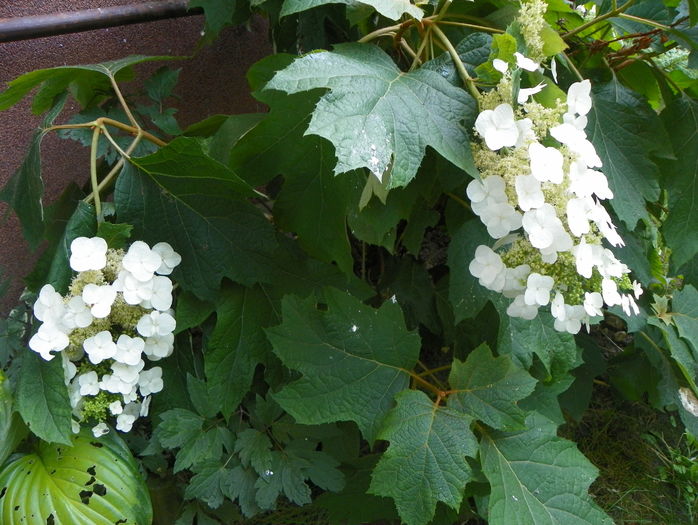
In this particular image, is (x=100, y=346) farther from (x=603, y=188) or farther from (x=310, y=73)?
(x=603, y=188)

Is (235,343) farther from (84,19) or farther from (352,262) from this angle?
(84,19)

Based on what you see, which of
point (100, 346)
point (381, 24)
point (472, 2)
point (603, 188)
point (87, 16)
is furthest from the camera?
point (87, 16)

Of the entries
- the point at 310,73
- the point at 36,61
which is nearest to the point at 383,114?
the point at 310,73

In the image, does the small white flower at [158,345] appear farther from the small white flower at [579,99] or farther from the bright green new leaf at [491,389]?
the small white flower at [579,99]

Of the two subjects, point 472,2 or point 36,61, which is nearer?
point 472,2

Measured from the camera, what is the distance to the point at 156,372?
101 centimetres

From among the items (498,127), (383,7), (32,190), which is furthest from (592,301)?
(32,190)

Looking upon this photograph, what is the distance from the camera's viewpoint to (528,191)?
713 millimetres

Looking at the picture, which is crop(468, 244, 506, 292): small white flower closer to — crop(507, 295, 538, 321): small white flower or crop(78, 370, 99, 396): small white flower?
crop(507, 295, 538, 321): small white flower

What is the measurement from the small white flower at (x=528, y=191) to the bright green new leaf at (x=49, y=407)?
2.22ft

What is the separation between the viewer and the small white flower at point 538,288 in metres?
0.74

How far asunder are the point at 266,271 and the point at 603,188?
0.54 meters

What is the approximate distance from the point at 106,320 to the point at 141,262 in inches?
3.8

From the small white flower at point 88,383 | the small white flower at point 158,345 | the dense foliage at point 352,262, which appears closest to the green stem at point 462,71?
the dense foliage at point 352,262
